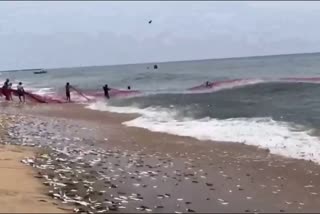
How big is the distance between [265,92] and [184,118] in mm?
15592

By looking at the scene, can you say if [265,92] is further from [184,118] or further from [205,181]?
[205,181]

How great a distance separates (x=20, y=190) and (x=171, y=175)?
11.1ft

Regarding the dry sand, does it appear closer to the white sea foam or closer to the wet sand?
the wet sand

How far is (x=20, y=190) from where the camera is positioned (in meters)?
8.92

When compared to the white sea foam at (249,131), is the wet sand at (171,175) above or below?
below

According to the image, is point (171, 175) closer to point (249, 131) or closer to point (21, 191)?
point (21, 191)

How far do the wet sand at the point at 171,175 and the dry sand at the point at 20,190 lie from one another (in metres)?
0.32

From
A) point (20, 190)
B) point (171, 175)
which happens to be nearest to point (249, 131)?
point (171, 175)

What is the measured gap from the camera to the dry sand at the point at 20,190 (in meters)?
7.76

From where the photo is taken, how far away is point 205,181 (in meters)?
10.6

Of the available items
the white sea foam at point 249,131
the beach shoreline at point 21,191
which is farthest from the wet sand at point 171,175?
the white sea foam at point 249,131

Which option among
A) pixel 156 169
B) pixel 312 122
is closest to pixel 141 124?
pixel 312 122

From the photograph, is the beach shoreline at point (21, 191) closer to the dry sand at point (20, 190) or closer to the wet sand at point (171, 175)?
the dry sand at point (20, 190)

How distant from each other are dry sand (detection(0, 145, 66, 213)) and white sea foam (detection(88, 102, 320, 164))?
7.05 meters
